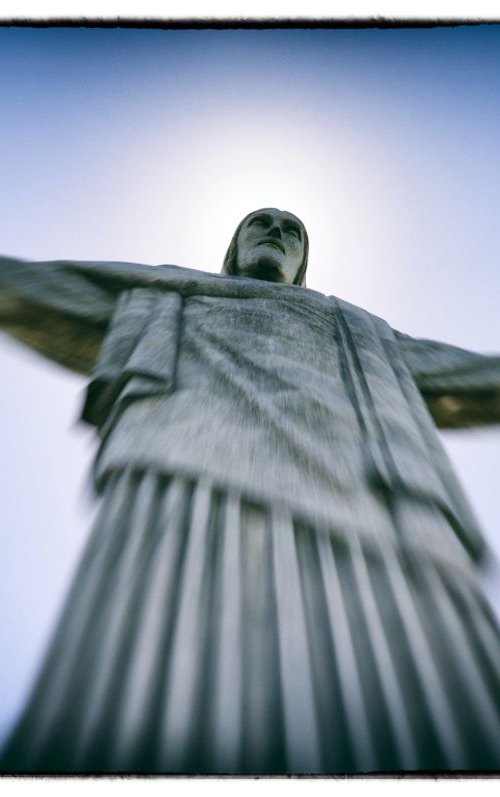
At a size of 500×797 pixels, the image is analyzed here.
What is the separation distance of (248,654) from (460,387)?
5.92 feet

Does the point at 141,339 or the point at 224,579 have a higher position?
the point at 141,339

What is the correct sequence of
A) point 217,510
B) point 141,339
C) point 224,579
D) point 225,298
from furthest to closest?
point 225,298 < point 141,339 < point 217,510 < point 224,579

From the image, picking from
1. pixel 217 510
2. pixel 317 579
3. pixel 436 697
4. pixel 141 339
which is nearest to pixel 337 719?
pixel 436 697

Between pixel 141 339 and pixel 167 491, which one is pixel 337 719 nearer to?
pixel 167 491

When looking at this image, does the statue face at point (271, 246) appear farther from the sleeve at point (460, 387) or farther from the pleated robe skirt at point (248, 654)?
the pleated robe skirt at point (248, 654)

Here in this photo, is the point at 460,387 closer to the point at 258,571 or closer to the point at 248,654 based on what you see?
the point at 258,571

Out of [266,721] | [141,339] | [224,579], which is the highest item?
[141,339]

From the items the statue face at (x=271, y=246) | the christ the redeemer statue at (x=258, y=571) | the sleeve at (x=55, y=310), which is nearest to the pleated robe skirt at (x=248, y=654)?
the christ the redeemer statue at (x=258, y=571)

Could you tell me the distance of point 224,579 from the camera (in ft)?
5.16

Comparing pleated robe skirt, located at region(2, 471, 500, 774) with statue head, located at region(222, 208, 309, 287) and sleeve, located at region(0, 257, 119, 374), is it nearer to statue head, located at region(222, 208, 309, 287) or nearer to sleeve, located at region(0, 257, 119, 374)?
sleeve, located at region(0, 257, 119, 374)

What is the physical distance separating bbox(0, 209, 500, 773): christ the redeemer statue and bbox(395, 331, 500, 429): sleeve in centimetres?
28

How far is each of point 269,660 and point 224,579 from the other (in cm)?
22

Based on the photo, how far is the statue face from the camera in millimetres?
3721

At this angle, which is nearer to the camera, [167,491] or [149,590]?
[149,590]
